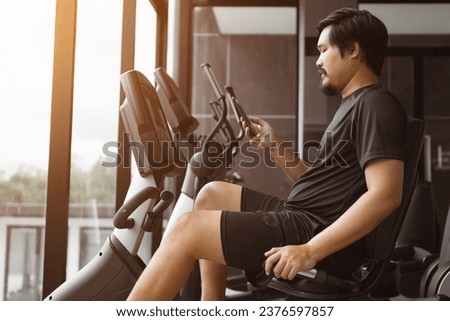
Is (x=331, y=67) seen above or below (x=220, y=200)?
above

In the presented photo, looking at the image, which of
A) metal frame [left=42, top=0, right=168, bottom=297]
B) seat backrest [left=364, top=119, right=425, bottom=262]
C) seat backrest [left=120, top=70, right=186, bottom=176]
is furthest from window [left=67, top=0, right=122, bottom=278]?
seat backrest [left=364, top=119, right=425, bottom=262]

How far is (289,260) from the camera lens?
1248 millimetres

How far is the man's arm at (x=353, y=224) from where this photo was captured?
1252mm

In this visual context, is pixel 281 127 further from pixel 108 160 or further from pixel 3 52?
pixel 3 52

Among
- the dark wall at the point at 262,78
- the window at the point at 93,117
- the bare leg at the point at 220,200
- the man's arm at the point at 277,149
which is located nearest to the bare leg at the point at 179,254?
the bare leg at the point at 220,200

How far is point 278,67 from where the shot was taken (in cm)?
450

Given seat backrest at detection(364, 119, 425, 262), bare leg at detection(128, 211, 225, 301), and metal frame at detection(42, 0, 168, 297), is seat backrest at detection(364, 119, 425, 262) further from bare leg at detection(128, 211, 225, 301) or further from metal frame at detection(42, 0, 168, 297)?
metal frame at detection(42, 0, 168, 297)

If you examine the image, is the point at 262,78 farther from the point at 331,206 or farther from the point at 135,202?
the point at 331,206

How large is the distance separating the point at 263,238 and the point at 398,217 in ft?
1.12

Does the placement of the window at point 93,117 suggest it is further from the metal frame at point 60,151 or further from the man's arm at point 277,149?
the man's arm at point 277,149

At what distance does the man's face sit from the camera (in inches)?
59.1

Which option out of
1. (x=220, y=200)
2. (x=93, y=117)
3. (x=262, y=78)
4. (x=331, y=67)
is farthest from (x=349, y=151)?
(x=262, y=78)

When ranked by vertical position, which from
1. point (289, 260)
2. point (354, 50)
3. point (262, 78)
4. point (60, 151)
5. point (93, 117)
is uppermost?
point (262, 78)

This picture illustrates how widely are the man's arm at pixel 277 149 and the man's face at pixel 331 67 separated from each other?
13.4 inches
